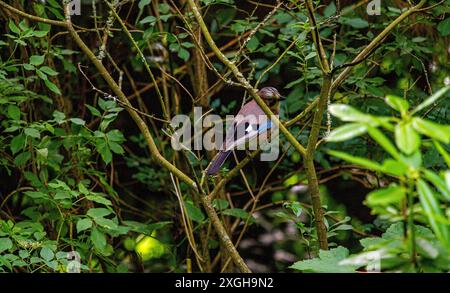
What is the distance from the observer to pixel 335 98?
300 centimetres

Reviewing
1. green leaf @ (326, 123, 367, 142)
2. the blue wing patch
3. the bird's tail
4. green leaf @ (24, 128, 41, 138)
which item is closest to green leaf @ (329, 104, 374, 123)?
green leaf @ (326, 123, 367, 142)

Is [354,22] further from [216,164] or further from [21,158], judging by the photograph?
[21,158]

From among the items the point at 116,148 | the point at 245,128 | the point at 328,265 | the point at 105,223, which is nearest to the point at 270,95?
the point at 245,128

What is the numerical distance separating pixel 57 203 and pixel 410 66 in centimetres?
163

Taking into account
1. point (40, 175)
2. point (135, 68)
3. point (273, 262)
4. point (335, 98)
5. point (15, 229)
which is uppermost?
point (135, 68)

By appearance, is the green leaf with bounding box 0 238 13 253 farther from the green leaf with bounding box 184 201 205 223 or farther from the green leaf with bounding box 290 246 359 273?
the green leaf with bounding box 290 246 359 273

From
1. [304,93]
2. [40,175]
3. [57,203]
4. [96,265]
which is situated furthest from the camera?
→ [304,93]

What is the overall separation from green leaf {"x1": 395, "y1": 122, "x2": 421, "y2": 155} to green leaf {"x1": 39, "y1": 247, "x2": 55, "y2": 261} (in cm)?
139

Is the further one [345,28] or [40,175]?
[345,28]

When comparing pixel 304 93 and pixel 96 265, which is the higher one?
pixel 304 93

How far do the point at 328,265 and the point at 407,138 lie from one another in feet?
1.97

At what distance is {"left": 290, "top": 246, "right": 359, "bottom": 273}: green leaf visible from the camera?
139 centimetres
